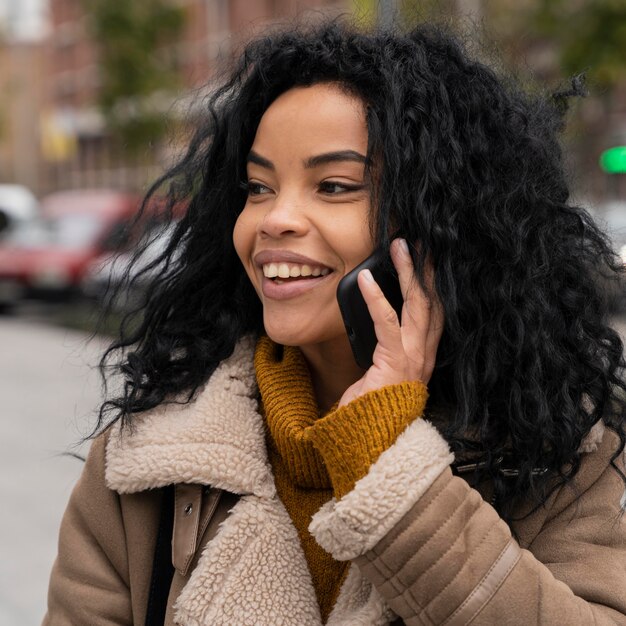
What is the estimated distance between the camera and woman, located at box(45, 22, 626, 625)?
71.1 inches

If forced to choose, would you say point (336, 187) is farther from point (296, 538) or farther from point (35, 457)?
point (35, 457)

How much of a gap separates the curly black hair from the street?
49cm

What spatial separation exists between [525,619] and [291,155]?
847 mm

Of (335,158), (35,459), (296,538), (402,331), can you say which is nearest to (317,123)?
(335,158)

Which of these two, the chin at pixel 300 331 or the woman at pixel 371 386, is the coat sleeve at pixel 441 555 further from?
the chin at pixel 300 331

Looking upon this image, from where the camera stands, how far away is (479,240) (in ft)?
6.37

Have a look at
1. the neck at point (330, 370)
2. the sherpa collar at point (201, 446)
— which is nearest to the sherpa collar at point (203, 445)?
the sherpa collar at point (201, 446)

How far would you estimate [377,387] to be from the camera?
70.8 inches

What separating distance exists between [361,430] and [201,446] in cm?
31

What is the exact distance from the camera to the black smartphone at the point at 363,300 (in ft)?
6.13

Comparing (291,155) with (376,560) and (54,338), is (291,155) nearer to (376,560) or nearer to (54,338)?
(376,560)

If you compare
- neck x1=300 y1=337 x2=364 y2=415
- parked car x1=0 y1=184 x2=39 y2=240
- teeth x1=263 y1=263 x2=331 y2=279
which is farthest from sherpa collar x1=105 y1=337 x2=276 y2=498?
parked car x1=0 y1=184 x2=39 y2=240

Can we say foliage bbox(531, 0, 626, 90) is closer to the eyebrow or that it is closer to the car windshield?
the car windshield

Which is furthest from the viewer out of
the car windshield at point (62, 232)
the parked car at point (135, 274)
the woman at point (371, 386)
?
the car windshield at point (62, 232)
